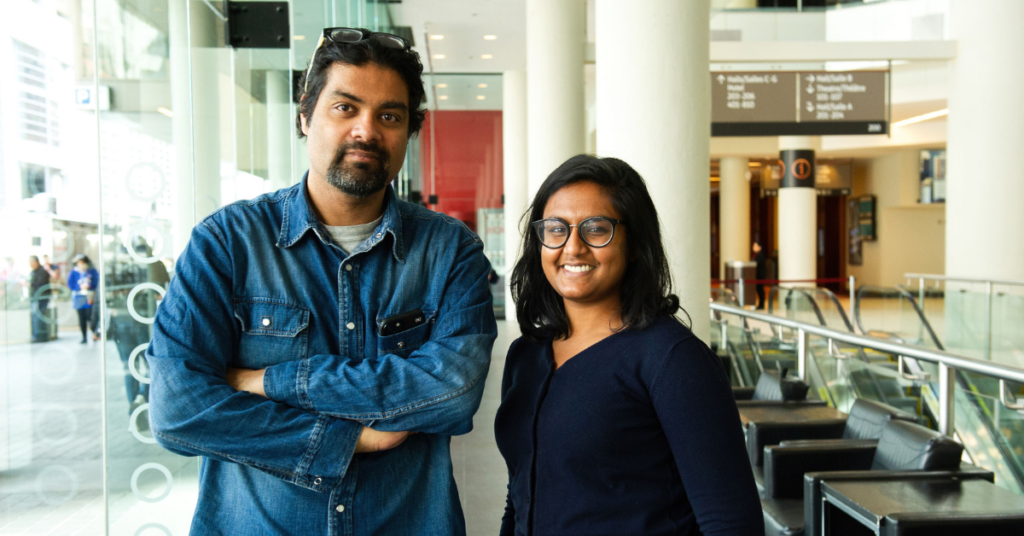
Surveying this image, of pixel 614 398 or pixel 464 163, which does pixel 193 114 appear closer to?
pixel 614 398

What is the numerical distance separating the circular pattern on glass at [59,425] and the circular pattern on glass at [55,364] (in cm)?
9

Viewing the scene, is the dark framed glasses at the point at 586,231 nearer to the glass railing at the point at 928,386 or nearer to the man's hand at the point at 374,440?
the man's hand at the point at 374,440

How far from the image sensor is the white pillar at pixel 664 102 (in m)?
3.96

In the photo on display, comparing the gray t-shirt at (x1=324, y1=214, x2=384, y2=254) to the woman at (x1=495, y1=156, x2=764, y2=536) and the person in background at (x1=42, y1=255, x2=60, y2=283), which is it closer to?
the woman at (x1=495, y1=156, x2=764, y2=536)

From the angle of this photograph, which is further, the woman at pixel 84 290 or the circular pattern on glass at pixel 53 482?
the woman at pixel 84 290

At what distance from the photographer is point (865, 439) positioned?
413 centimetres

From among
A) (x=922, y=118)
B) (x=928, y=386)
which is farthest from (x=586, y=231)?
(x=922, y=118)

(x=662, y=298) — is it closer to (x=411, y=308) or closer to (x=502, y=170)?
(x=411, y=308)

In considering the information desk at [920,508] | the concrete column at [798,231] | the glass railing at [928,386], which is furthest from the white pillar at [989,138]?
the concrete column at [798,231]

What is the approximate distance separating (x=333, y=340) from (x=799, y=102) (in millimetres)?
9931

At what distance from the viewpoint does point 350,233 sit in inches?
71.0

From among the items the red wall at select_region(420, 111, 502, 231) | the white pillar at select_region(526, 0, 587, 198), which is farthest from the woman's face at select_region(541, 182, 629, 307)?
the red wall at select_region(420, 111, 502, 231)

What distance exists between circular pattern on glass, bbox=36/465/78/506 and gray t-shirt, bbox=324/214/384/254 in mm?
1285

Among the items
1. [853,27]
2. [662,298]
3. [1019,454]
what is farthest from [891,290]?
[662,298]
